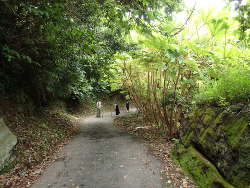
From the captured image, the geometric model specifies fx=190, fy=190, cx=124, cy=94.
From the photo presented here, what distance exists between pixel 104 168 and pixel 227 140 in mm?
3325

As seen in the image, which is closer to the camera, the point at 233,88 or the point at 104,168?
the point at 233,88

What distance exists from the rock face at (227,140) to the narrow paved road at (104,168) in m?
1.39

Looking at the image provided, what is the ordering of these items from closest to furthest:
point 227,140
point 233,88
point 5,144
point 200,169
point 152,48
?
point 227,140 → point 233,88 → point 200,169 → point 5,144 → point 152,48

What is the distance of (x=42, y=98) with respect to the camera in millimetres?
11438

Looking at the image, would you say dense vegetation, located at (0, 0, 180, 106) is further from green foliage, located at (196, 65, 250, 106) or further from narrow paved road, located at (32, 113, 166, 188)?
narrow paved road, located at (32, 113, 166, 188)

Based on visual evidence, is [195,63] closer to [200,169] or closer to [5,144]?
[200,169]

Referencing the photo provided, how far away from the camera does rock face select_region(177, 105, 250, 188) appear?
11.2 ft

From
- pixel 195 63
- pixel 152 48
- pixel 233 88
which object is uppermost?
pixel 152 48

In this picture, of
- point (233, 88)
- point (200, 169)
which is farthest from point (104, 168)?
point (233, 88)

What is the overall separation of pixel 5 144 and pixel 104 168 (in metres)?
2.98

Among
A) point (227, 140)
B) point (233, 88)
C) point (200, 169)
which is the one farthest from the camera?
point (200, 169)

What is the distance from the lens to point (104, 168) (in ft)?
17.9

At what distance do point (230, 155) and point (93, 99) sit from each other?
24476 millimetres

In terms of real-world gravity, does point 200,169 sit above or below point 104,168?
above
